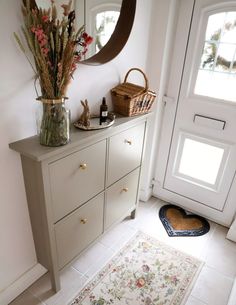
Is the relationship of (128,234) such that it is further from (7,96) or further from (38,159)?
(7,96)

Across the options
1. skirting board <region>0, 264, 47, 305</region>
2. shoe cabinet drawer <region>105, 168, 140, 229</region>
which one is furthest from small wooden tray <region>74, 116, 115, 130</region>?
skirting board <region>0, 264, 47, 305</region>

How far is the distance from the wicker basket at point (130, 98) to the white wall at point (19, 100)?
0.07 meters

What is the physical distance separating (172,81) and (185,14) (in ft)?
1.61

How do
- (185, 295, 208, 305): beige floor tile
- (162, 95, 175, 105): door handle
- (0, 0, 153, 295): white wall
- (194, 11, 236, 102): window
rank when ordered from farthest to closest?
1. (162, 95, 175, 105): door handle
2. (194, 11, 236, 102): window
3. (185, 295, 208, 305): beige floor tile
4. (0, 0, 153, 295): white wall

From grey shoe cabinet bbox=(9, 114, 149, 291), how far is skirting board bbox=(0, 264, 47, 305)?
13 cm

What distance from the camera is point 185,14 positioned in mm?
1814

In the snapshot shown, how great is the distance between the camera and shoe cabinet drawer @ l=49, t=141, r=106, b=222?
123 cm

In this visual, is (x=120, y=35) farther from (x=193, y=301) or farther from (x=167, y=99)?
(x=193, y=301)

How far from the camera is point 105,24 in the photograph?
1.50m

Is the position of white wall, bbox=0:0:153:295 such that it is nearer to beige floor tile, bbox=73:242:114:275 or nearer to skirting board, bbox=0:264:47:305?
skirting board, bbox=0:264:47:305

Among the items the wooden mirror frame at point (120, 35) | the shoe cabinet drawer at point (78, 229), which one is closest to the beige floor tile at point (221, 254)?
the shoe cabinet drawer at point (78, 229)

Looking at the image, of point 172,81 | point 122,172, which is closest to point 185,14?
point 172,81

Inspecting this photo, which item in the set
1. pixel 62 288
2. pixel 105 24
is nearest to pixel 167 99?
pixel 105 24

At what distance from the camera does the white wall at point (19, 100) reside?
41.8 inches
